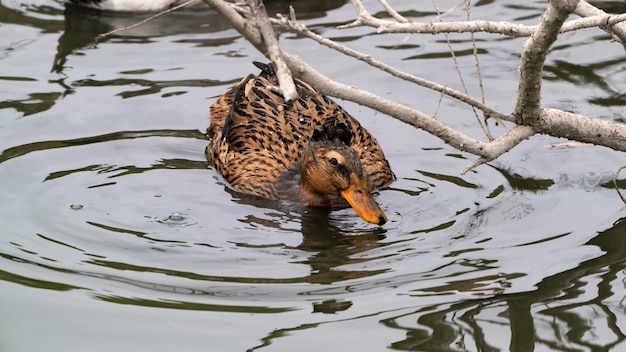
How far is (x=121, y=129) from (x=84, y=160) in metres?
0.63

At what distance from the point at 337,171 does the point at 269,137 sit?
1.16m

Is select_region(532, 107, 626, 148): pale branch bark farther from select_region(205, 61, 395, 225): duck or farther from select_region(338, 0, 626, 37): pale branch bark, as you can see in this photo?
select_region(205, 61, 395, 225): duck

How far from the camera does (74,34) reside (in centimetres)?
1198

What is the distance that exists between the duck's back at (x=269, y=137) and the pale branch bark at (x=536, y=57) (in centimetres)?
209

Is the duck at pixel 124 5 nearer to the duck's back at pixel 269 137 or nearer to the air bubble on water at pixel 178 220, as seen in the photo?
the duck's back at pixel 269 137

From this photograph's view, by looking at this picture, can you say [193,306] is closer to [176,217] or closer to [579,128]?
[176,217]

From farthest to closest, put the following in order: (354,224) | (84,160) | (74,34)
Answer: (74,34) → (84,160) → (354,224)

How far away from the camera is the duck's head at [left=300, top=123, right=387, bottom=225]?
814 centimetres

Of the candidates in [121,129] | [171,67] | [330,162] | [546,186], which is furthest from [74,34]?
[546,186]

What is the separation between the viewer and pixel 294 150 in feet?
30.4

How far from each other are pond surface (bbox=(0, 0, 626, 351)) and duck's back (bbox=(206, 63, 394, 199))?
0.65 ft

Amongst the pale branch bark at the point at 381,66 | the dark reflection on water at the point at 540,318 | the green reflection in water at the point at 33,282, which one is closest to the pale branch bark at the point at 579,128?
the pale branch bark at the point at 381,66

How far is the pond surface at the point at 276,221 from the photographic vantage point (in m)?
6.31

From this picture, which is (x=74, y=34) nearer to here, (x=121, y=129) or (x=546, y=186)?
(x=121, y=129)
